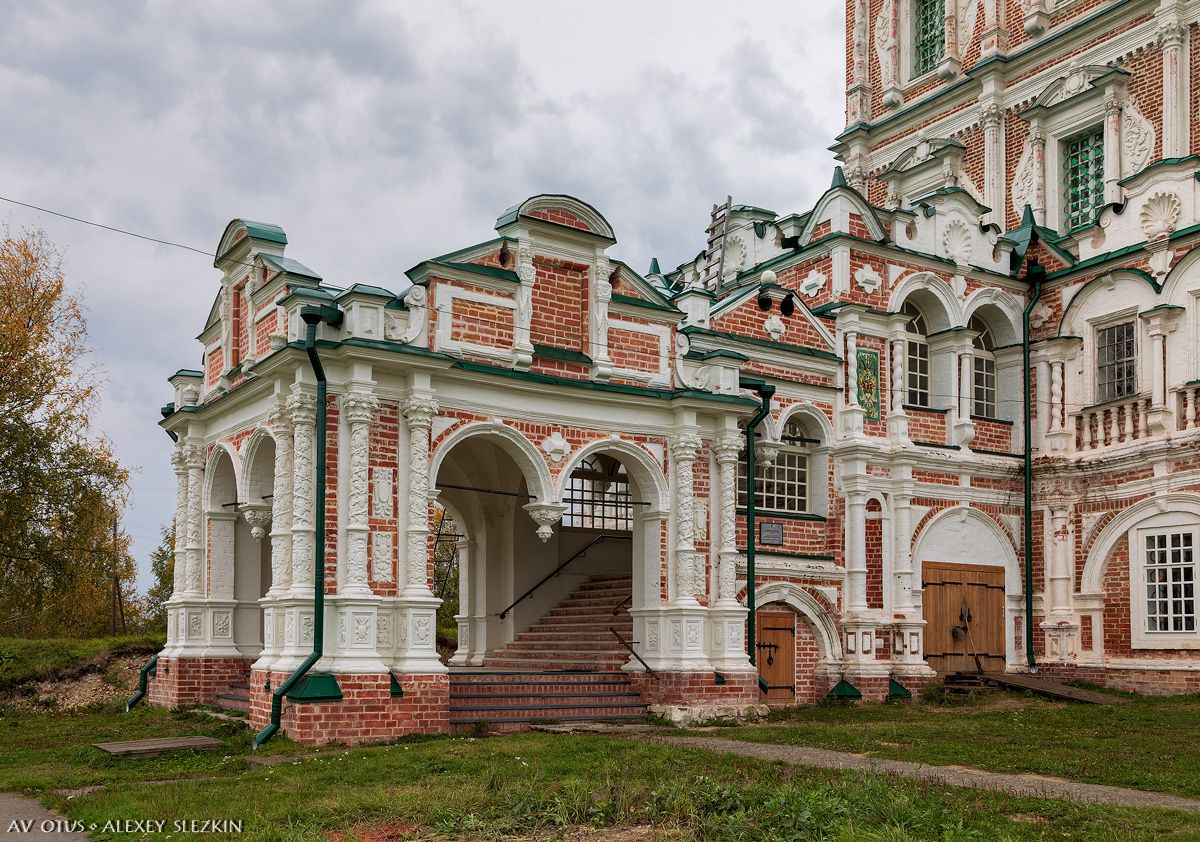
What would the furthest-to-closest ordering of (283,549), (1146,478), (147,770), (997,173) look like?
(997,173) → (1146,478) → (283,549) → (147,770)

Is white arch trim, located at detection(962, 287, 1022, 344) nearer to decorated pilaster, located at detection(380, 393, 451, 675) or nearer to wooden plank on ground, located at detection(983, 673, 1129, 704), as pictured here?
wooden plank on ground, located at detection(983, 673, 1129, 704)

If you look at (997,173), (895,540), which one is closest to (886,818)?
(895,540)

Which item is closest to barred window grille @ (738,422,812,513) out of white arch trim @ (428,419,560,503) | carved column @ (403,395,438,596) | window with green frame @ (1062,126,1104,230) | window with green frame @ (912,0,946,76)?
white arch trim @ (428,419,560,503)

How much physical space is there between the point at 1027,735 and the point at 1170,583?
22.0 ft

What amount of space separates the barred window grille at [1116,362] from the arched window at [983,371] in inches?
73.3

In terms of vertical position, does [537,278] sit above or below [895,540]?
above

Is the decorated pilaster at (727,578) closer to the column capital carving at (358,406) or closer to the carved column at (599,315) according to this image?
the carved column at (599,315)

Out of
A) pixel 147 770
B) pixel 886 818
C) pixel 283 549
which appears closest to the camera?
pixel 886 818

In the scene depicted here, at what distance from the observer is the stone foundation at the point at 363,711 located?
14320 millimetres

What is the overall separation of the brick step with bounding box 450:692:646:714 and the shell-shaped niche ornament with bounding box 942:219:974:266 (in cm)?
999

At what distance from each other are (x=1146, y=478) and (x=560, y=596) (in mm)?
9630

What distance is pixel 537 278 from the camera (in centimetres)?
1697

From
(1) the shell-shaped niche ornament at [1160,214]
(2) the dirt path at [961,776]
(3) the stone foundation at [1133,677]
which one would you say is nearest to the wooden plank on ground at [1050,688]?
(3) the stone foundation at [1133,677]

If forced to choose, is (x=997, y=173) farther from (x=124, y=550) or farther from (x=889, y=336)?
(x=124, y=550)
